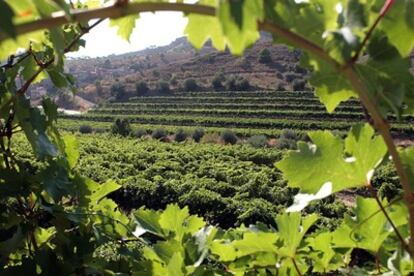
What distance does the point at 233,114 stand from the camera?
39469 millimetres

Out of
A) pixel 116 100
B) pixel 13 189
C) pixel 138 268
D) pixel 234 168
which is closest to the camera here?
pixel 138 268

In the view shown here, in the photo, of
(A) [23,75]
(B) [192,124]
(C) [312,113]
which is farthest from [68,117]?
(A) [23,75]

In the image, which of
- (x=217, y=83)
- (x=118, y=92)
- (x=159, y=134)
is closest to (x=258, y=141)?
(x=159, y=134)

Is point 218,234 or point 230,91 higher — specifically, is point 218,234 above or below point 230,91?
above

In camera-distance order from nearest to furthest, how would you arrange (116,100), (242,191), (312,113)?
(242,191) < (312,113) < (116,100)

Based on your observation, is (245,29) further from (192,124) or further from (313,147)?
A: (192,124)

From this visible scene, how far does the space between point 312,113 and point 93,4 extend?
34.3 m

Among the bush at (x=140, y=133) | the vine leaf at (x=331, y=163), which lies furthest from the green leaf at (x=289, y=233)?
the bush at (x=140, y=133)

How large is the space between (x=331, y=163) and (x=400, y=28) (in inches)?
9.1

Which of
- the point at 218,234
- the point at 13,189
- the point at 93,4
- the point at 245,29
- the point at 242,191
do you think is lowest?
the point at 242,191

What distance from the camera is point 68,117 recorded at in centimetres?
4594

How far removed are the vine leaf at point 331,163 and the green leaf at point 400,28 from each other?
154 millimetres

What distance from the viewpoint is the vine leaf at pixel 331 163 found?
2.53ft

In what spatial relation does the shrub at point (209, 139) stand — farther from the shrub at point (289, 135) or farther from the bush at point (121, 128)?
the bush at point (121, 128)
